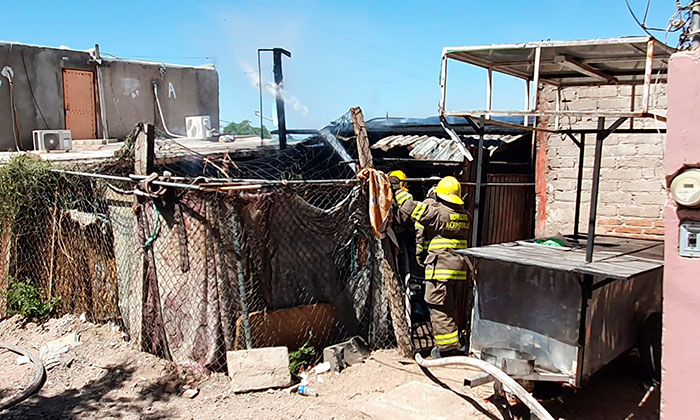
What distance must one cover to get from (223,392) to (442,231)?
2.75m

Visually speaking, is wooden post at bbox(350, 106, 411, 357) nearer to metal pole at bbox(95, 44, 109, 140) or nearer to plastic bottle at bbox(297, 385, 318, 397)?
plastic bottle at bbox(297, 385, 318, 397)

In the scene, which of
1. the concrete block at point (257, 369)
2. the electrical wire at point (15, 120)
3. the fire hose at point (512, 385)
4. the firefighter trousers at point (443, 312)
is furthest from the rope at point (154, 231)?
the electrical wire at point (15, 120)

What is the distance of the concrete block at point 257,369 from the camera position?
4926 millimetres

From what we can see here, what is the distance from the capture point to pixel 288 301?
555 centimetres

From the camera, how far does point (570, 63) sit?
4.75 m

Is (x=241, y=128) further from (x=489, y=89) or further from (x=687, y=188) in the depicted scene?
(x=687, y=188)

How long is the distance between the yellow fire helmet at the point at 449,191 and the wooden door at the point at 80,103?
1209 centimetres

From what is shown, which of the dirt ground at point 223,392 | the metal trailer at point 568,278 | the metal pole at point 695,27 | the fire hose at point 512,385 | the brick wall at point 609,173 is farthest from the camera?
the brick wall at point 609,173

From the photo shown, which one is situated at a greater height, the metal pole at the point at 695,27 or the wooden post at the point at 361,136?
the metal pole at the point at 695,27

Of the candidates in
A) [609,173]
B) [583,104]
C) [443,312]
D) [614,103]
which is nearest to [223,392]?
[443,312]

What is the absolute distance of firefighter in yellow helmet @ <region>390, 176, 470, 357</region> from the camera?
232 inches

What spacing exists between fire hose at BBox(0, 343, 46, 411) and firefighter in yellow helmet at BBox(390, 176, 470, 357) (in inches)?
153

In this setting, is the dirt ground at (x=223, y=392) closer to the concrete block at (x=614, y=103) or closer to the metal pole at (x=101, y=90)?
the concrete block at (x=614, y=103)

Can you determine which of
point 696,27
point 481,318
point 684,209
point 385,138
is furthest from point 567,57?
point 385,138
